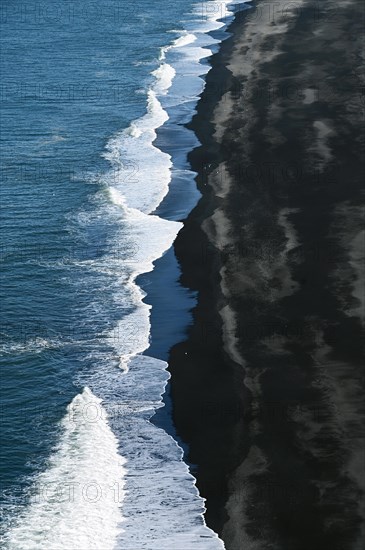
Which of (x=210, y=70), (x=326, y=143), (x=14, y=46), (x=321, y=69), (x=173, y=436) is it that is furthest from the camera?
(x=14, y=46)

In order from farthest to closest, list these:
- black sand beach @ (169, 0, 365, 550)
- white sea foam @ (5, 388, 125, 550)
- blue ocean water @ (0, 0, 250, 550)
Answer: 1. blue ocean water @ (0, 0, 250, 550)
2. black sand beach @ (169, 0, 365, 550)
3. white sea foam @ (5, 388, 125, 550)

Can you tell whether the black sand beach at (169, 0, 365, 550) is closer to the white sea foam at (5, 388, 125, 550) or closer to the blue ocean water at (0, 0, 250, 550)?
the blue ocean water at (0, 0, 250, 550)

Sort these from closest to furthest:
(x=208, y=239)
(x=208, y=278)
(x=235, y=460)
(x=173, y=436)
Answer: (x=235, y=460) < (x=173, y=436) < (x=208, y=278) < (x=208, y=239)

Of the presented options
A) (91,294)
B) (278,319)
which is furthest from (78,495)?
(91,294)

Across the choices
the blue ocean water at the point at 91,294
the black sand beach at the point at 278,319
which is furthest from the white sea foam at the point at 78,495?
the black sand beach at the point at 278,319

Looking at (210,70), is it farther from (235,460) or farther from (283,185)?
(235,460)

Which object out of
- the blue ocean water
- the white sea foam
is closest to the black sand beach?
the blue ocean water

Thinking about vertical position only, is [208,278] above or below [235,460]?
above

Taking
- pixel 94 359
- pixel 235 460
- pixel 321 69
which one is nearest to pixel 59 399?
pixel 94 359
